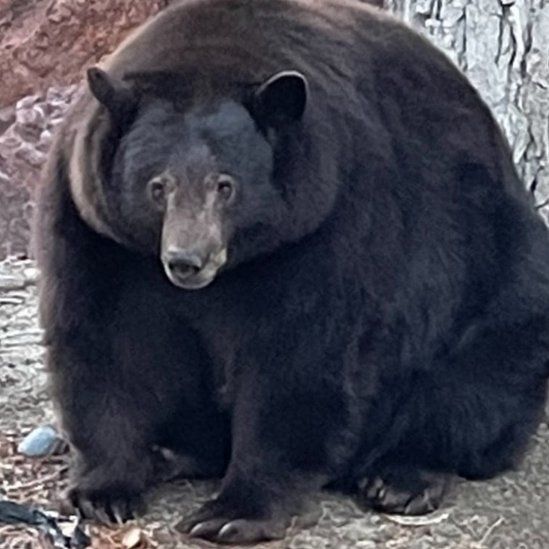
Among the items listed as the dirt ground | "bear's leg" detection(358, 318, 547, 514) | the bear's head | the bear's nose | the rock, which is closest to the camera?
the bear's nose

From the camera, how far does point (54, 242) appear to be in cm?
564

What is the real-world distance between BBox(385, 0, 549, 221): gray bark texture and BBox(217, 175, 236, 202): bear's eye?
6.34ft

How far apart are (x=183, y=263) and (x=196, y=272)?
0.07 metres

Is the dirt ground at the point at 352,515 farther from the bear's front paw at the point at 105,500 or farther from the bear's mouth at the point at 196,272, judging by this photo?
the bear's mouth at the point at 196,272

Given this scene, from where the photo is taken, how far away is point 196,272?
520cm

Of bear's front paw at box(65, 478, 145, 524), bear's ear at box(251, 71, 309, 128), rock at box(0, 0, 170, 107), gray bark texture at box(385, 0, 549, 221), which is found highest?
bear's ear at box(251, 71, 309, 128)

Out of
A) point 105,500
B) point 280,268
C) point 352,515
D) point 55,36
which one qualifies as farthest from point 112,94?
point 55,36

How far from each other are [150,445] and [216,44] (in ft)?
3.93

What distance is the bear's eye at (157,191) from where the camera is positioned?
527 cm

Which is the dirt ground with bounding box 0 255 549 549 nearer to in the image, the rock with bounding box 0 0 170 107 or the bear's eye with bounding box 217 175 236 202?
the bear's eye with bounding box 217 175 236 202

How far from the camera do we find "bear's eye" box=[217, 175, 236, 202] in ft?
17.3

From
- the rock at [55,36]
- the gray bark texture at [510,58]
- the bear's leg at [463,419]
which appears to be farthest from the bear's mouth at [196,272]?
the rock at [55,36]

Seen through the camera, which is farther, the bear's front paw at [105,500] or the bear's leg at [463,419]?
the bear's leg at [463,419]

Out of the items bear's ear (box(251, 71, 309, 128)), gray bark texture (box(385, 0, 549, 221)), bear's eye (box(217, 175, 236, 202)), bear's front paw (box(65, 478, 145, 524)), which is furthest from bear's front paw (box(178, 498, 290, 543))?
gray bark texture (box(385, 0, 549, 221))
